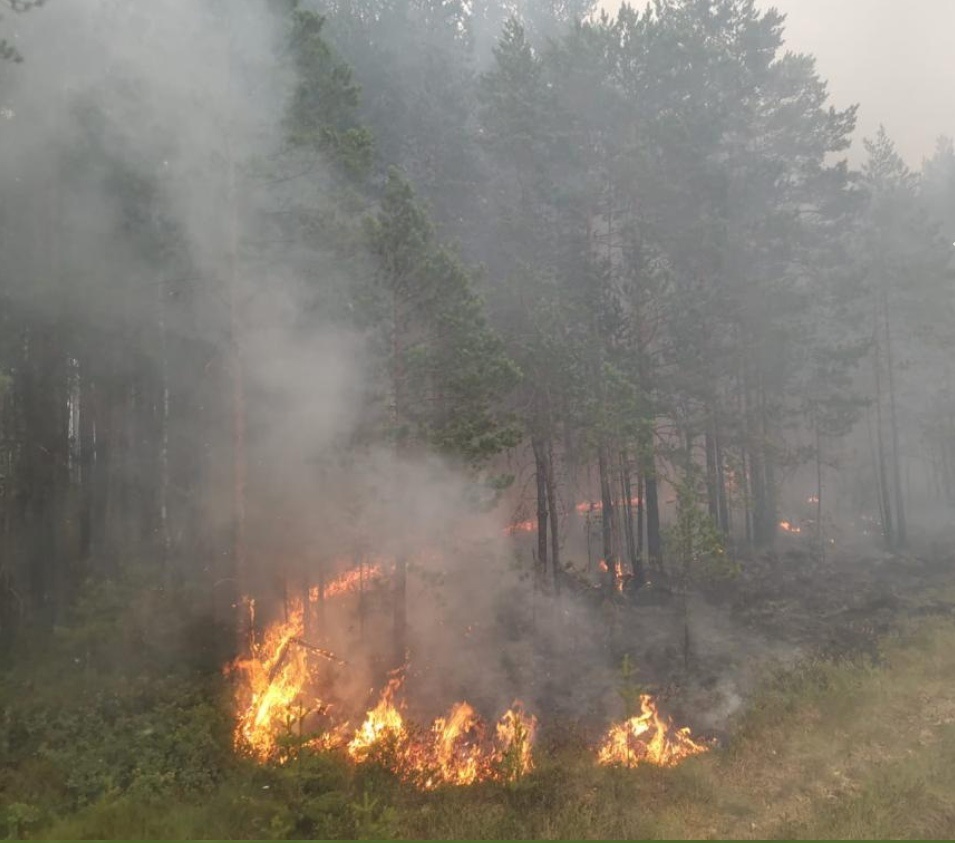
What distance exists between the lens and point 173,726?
8.98 m

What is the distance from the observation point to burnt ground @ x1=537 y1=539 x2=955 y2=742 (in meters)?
11.5

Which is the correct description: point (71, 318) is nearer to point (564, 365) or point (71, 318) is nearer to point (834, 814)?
point (564, 365)

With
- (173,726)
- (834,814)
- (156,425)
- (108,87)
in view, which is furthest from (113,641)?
(834,814)

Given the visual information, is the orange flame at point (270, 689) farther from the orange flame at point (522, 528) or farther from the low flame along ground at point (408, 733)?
the orange flame at point (522, 528)

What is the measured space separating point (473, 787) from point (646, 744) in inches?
114

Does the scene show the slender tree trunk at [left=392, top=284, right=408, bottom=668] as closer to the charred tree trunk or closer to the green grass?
the green grass

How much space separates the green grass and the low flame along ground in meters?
0.31

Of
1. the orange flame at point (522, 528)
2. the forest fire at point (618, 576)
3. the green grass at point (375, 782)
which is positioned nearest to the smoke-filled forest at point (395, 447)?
the green grass at point (375, 782)

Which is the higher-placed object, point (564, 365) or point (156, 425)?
point (564, 365)

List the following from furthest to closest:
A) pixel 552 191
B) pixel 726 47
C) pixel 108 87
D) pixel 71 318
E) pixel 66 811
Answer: pixel 726 47 → pixel 552 191 → pixel 71 318 → pixel 108 87 → pixel 66 811

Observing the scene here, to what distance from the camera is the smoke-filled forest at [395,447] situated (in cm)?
870

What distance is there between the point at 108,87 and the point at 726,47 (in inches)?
672

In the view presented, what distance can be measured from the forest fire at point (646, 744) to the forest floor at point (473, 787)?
9.6 inches

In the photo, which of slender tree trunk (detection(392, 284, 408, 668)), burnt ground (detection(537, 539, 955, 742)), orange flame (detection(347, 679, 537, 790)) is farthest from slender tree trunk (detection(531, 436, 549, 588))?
orange flame (detection(347, 679, 537, 790))
